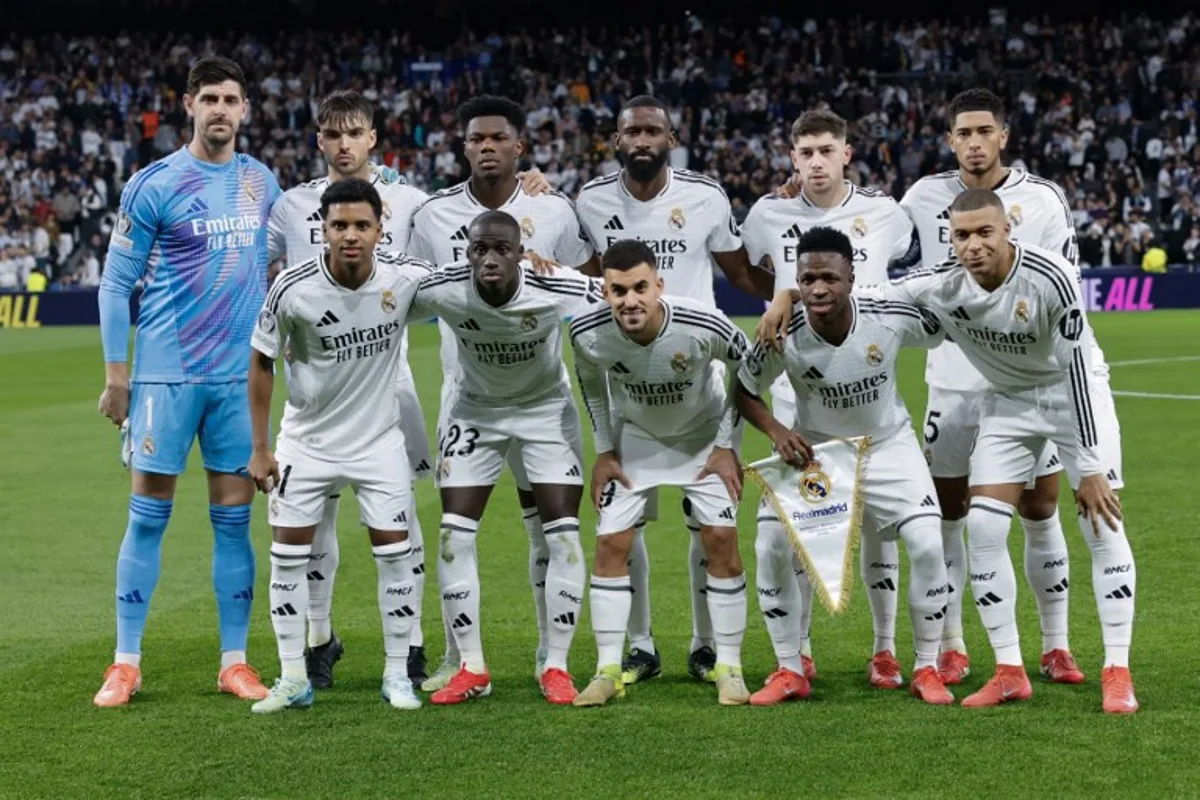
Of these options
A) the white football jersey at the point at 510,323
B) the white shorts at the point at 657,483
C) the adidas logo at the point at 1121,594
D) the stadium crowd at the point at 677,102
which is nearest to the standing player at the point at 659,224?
the white shorts at the point at 657,483

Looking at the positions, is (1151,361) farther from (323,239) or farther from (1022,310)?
(323,239)

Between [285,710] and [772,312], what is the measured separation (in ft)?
8.15

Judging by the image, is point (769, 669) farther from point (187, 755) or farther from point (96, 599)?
point (96, 599)

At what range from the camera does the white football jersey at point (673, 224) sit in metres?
7.23

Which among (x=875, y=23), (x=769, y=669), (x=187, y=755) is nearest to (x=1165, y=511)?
(x=769, y=669)

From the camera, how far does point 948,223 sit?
714cm

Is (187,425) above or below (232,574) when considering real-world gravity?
above

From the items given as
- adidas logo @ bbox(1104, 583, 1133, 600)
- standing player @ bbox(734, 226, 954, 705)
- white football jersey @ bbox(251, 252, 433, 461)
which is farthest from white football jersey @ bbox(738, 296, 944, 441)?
white football jersey @ bbox(251, 252, 433, 461)

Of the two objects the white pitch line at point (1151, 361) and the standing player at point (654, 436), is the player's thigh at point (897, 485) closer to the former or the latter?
the standing player at point (654, 436)

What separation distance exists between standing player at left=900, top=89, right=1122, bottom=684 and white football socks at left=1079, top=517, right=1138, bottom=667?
0.47 m

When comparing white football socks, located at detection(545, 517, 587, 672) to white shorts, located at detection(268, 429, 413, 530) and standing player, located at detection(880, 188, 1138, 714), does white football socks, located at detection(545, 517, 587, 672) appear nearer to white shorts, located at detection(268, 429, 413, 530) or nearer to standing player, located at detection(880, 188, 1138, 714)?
white shorts, located at detection(268, 429, 413, 530)

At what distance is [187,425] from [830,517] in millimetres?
2676

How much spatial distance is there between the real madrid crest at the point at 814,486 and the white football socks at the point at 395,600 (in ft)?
5.31

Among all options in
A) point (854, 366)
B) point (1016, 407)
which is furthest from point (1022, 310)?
point (854, 366)
